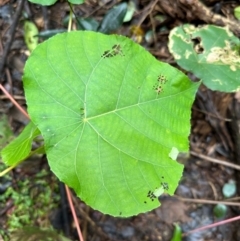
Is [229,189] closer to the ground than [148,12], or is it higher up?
closer to the ground

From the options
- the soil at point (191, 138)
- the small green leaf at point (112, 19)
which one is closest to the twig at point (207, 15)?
the soil at point (191, 138)

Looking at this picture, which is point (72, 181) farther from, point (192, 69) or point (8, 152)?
point (192, 69)

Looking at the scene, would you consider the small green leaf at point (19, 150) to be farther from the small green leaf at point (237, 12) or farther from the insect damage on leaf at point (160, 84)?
the small green leaf at point (237, 12)

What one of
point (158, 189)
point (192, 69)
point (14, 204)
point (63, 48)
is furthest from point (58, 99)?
point (14, 204)

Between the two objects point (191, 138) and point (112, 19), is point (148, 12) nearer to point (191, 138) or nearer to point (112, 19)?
point (112, 19)

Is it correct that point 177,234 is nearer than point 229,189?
Yes

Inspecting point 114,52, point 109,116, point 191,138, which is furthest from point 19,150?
point 191,138
